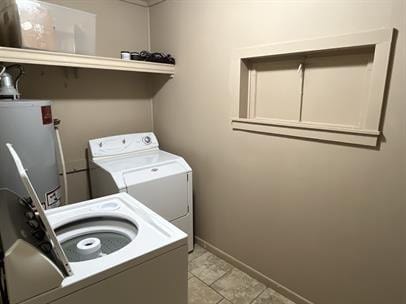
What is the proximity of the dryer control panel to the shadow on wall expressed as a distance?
43cm

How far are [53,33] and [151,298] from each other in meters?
1.73

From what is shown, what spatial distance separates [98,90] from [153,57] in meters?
0.61

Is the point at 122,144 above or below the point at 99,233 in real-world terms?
above

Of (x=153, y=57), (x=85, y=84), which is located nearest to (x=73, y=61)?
(x=85, y=84)

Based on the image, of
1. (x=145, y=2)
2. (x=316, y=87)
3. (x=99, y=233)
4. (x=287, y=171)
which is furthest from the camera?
(x=145, y=2)

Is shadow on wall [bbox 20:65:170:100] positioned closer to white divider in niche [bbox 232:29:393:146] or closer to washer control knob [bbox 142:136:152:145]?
washer control knob [bbox 142:136:152:145]

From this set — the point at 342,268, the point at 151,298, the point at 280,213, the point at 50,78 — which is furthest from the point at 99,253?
the point at 50,78

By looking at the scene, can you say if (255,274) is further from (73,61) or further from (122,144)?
(73,61)

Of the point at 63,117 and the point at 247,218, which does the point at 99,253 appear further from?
the point at 63,117

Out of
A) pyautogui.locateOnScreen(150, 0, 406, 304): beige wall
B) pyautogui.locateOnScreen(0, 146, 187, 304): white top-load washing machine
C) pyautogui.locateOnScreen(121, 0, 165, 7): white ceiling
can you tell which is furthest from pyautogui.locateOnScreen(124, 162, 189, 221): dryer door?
pyautogui.locateOnScreen(121, 0, 165, 7): white ceiling

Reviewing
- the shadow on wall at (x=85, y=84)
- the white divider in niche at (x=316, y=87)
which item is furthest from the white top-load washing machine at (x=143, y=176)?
the white divider in niche at (x=316, y=87)

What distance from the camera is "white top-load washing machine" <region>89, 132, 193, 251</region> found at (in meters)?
1.95

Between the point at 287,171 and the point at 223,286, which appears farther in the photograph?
the point at 223,286

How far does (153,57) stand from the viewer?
2.35 meters
